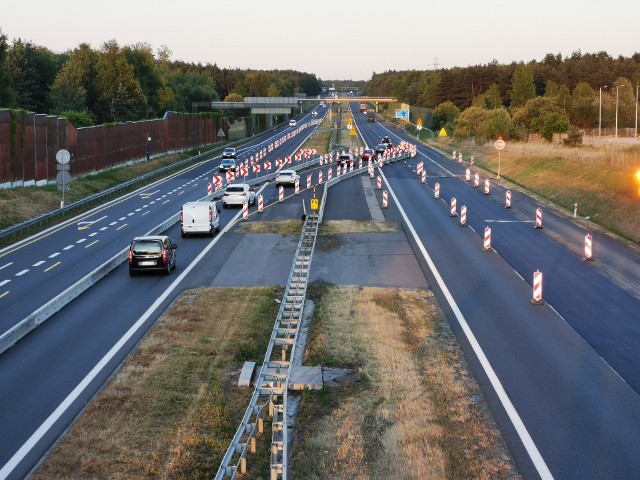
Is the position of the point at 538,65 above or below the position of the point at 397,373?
above

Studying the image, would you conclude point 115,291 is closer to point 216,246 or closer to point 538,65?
point 216,246

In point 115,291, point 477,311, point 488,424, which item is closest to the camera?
point 488,424

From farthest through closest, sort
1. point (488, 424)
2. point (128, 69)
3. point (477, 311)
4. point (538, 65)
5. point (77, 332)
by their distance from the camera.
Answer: point (538, 65) → point (128, 69) → point (477, 311) → point (77, 332) → point (488, 424)

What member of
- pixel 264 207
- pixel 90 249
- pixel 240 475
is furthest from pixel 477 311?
pixel 264 207

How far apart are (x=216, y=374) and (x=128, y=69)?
103m

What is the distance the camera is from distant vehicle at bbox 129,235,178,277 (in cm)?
2970

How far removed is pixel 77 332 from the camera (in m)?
22.2

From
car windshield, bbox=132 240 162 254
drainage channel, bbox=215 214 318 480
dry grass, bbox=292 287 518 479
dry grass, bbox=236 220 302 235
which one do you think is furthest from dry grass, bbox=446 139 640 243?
car windshield, bbox=132 240 162 254

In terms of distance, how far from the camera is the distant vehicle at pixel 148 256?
29.7m

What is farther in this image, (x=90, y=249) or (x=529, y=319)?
(x=90, y=249)

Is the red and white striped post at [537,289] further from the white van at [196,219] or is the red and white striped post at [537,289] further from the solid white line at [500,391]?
the white van at [196,219]

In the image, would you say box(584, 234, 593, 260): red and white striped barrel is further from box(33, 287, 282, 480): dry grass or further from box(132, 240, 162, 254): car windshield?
box(132, 240, 162, 254): car windshield

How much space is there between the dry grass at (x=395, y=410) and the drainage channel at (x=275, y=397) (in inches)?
19.3

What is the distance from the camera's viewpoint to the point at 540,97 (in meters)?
123
